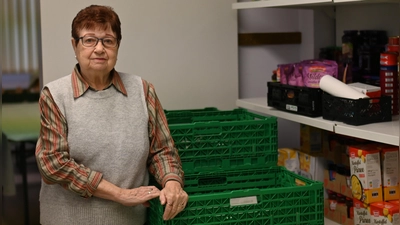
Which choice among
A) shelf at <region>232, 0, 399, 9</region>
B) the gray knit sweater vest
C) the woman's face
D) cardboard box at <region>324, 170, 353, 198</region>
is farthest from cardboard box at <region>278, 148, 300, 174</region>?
the woman's face

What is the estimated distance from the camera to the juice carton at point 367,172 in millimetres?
2336

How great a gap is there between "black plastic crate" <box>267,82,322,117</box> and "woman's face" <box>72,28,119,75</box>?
90cm

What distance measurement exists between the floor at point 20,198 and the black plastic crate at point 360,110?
1500 mm

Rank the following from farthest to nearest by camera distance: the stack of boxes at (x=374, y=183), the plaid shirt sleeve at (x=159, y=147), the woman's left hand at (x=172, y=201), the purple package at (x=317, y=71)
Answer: the purple package at (x=317, y=71) → the stack of boxes at (x=374, y=183) → the plaid shirt sleeve at (x=159, y=147) → the woman's left hand at (x=172, y=201)

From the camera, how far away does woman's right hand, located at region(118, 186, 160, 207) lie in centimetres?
209

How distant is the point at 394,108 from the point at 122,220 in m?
1.24

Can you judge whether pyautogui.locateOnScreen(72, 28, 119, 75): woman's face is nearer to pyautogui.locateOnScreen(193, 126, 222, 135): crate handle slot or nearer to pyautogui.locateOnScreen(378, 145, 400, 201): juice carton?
pyautogui.locateOnScreen(193, 126, 222, 135): crate handle slot

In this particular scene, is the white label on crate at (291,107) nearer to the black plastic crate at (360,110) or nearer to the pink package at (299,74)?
the pink package at (299,74)

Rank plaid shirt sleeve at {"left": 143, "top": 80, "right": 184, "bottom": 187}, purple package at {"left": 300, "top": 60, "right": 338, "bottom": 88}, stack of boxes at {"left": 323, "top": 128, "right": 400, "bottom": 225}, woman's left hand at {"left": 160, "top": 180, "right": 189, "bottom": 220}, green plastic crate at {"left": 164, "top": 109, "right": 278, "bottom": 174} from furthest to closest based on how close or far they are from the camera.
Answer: purple package at {"left": 300, "top": 60, "right": 338, "bottom": 88} → green plastic crate at {"left": 164, "top": 109, "right": 278, "bottom": 174} → stack of boxes at {"left": 323, "top": 128, "right": 400, "bottom": 225} → plaid shirt sleeve at {"left": 143, "top": 80, "right": 184, "bottom": 187} → woman's left hand at {"left": 160, "top": 180, "right": 189, "bottom": 220}

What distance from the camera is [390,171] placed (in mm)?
2369

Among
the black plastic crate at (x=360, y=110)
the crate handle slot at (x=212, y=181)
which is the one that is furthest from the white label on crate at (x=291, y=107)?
the crate handle slot at (x=212, y=181)

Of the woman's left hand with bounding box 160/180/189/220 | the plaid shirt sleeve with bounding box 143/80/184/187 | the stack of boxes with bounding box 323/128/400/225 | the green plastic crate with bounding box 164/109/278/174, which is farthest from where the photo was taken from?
the green plastic crate with bounding box 164/109/278/174

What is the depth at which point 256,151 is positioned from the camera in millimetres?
2537

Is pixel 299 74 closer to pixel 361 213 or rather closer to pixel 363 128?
pixel 363 128
